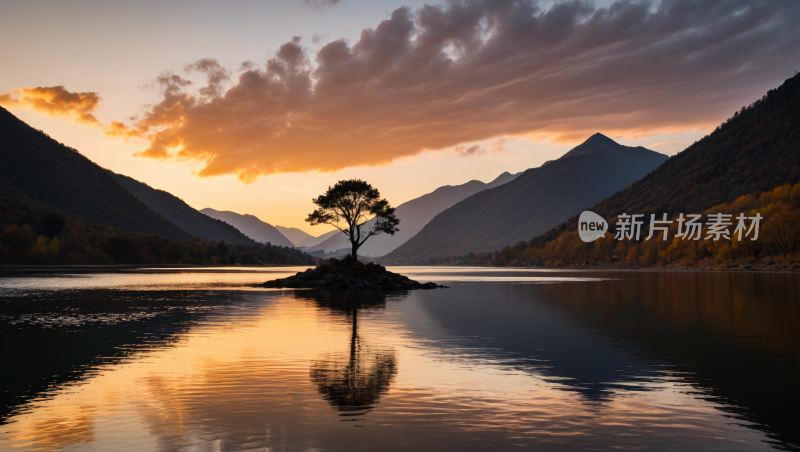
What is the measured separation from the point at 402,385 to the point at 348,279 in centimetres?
8150

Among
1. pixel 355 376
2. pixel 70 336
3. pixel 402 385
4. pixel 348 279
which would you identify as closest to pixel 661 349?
pixel 402 385

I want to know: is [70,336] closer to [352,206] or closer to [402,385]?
[402,385]

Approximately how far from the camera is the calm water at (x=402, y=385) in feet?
46.0

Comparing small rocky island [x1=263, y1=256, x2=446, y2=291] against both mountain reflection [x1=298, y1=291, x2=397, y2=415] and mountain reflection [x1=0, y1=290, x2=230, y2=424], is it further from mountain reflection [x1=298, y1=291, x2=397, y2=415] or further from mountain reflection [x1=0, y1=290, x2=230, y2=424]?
mountain reflection [x1=298, y1=291, x2=397, y2=415]

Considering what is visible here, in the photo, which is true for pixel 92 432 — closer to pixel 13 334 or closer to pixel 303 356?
pixel 303 356

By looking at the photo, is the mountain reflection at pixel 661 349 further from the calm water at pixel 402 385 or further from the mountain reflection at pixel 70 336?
the mountain reflection at pixel 70 336

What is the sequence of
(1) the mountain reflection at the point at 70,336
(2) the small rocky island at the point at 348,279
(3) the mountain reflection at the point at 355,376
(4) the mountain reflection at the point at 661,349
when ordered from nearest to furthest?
(3) the mountain reflection at the point at 355,376
(4) the mountain reflection at the point at 661,349
(1) the mountain reflection at the point at 70,336
(2) the small rocky island at the point at 348,279

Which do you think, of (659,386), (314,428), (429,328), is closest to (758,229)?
(429,328)

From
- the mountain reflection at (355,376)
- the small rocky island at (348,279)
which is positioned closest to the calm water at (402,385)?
the mountain reflection at (355,376)

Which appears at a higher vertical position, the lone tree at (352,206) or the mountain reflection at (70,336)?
the lone tree at (352,206)

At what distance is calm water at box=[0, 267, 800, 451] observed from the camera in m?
14.0

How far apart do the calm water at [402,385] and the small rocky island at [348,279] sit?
58.8m

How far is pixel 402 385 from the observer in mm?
19984

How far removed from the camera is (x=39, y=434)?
14258mm
